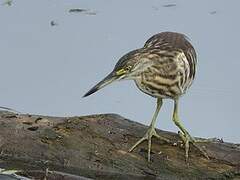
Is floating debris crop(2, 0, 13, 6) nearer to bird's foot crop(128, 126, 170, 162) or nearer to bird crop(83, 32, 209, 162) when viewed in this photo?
bird crop(83, 32, 209, 162)

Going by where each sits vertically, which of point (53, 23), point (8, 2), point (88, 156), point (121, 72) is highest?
point (8, 2)

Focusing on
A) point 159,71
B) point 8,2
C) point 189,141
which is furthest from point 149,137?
point 8,2

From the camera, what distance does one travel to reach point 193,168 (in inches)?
144

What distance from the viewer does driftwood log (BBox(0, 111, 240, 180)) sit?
3613 mm

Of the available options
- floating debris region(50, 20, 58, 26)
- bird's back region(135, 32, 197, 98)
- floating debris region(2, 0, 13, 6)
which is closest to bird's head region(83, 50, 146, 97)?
bird's back region(135, 32, 197, 98)

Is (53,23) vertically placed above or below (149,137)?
above

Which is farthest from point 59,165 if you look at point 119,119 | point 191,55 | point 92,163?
point 191,55

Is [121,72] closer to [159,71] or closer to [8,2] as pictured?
[159,71]

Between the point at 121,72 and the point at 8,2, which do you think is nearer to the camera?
the point at 121,72

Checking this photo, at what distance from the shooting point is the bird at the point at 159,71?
3627 mm

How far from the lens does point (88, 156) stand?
3619mm

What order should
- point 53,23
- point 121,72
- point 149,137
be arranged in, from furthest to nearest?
point 53,23, point 149,137, point 121,72

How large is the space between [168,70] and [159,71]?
0.06 meters

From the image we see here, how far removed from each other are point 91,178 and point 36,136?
32cm
